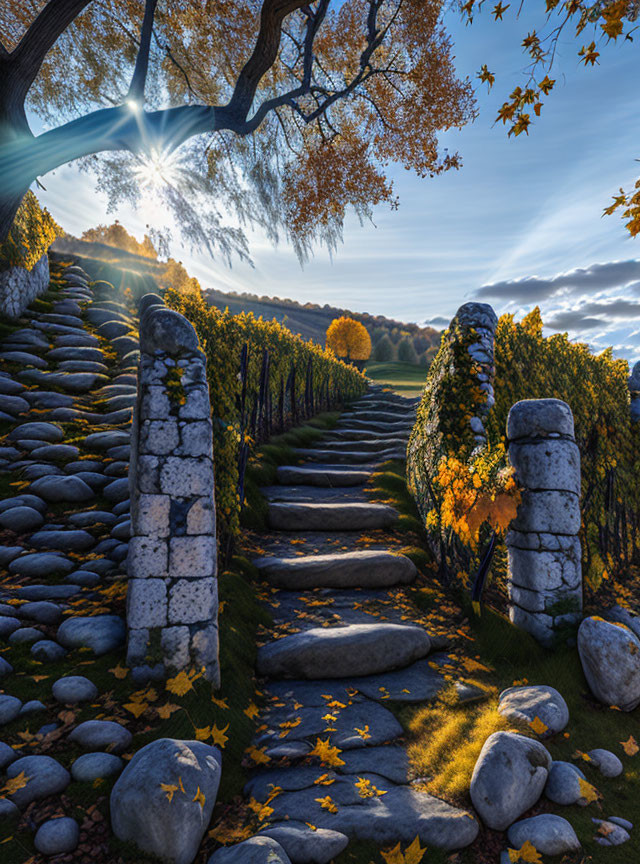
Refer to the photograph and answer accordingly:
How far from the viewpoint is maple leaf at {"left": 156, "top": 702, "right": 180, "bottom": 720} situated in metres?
2.97

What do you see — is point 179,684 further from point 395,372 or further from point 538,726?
point 395,372

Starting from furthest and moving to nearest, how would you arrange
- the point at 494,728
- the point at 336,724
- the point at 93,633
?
the point at 93,633 < the point at 336,724 < the point at 494,728

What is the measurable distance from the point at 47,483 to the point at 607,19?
651cm

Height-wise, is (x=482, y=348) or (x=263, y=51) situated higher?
(x=263, y=51)

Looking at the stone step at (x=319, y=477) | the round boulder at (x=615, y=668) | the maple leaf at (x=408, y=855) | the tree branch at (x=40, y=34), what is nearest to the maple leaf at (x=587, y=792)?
the round boulder at (x=615, y=668)

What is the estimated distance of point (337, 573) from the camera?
529cm

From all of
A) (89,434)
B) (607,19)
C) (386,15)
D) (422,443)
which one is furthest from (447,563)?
(386,15)

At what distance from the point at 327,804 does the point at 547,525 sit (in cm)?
293

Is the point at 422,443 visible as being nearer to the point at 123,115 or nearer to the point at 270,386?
the point at 270,386

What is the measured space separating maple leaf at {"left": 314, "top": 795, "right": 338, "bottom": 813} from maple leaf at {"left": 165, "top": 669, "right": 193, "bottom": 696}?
1.09 m

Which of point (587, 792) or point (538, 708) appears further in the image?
point (538, 708)

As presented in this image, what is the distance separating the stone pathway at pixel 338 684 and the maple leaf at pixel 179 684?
604 millimetres

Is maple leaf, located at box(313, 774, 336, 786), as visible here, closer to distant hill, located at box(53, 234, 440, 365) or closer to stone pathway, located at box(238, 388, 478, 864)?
stone pathway, located at box(238, 388, 478, 864)

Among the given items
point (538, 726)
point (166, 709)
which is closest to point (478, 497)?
point (538, 726)
